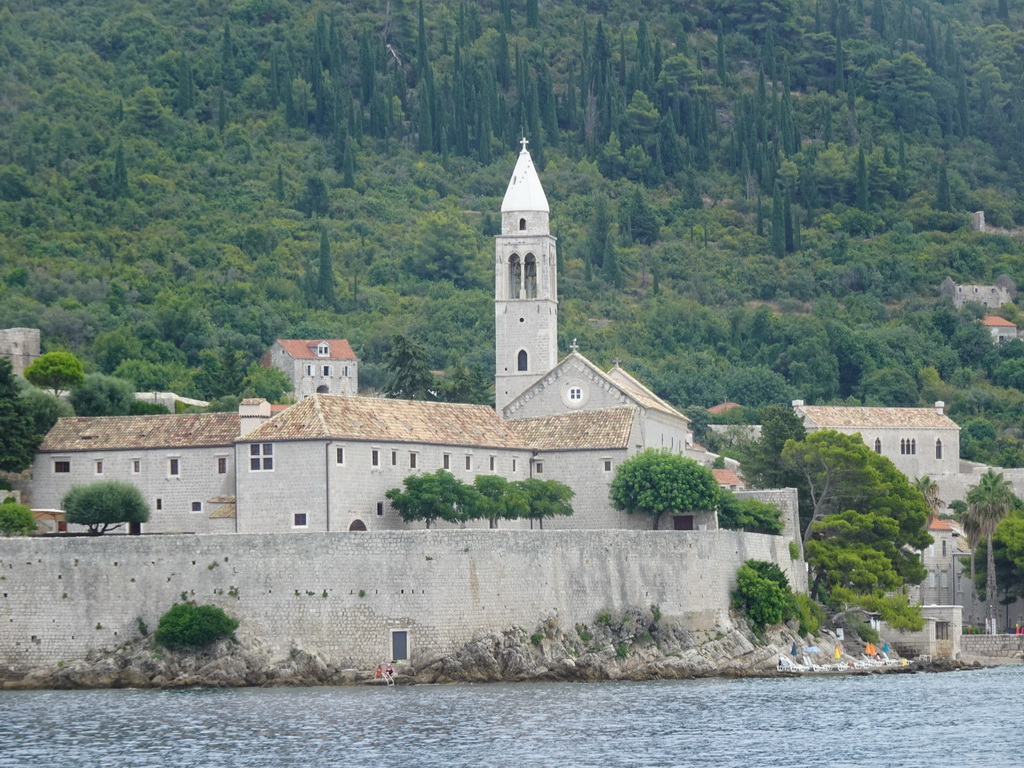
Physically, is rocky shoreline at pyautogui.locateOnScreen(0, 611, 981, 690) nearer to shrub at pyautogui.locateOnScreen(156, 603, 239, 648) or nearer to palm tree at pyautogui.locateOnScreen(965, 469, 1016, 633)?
shrub at pyautogui.locateOnScreen(156, 603, 239, 648)

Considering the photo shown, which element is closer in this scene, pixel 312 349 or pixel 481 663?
pixel 481 663

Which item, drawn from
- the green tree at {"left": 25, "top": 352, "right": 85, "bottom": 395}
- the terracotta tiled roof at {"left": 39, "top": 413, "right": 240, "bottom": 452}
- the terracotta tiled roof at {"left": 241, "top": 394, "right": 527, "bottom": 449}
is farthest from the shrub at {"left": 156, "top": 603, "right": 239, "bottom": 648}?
the green tree at {"left": 25, "top": 352, "right": 85, "bottom": 395}

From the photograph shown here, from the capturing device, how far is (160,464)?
72000 millimetres

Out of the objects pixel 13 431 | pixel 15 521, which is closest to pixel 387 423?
pixel 13 431

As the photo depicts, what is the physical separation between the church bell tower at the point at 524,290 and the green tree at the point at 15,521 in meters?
17.9

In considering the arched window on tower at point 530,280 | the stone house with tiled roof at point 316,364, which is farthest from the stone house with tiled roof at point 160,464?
the stone house with tiled roof at point 316,364

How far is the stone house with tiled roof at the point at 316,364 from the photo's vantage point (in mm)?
109250

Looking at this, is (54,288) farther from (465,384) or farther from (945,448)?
(945,448)

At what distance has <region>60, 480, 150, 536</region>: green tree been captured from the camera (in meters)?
69.7

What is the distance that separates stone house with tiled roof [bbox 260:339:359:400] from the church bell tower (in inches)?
1131

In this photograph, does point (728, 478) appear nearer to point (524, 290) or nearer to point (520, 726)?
point (524, 290)

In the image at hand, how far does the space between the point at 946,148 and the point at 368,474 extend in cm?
10435

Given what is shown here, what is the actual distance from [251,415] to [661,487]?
12.8m

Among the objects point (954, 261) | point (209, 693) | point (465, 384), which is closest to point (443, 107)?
point (954, 261)
